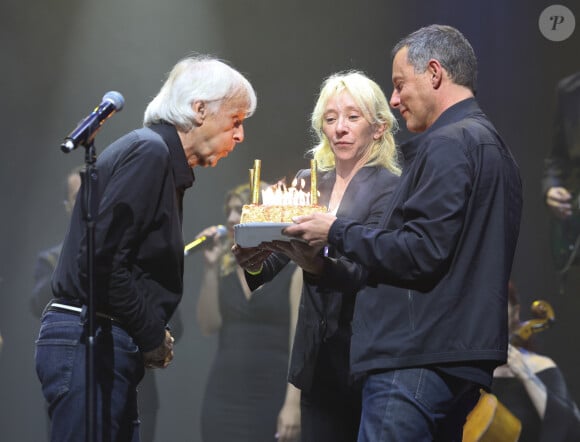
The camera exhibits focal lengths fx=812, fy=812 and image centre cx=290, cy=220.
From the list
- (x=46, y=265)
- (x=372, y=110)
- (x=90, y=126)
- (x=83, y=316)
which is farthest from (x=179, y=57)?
(x=83, y=316)

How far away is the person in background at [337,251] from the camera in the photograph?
8.96 ft

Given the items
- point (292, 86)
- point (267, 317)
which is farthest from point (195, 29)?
point (267, 317)

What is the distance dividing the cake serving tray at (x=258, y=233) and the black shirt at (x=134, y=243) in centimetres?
23

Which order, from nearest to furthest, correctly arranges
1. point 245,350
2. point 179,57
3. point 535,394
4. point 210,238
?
point 535,394
point 245,350
point 210,238
point 179,57

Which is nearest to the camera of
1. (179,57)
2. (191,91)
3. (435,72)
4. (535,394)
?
(435,72)

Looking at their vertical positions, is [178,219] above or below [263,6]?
below

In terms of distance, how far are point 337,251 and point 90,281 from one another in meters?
0.94

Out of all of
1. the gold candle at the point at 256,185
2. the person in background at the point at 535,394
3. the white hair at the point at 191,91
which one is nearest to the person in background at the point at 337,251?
the gold candle at the point at 256,185

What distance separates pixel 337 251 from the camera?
2.72 m

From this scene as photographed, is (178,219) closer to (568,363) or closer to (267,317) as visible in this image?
(267,317)

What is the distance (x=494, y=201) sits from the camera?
217cm

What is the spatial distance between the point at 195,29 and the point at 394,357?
3.79 meters
